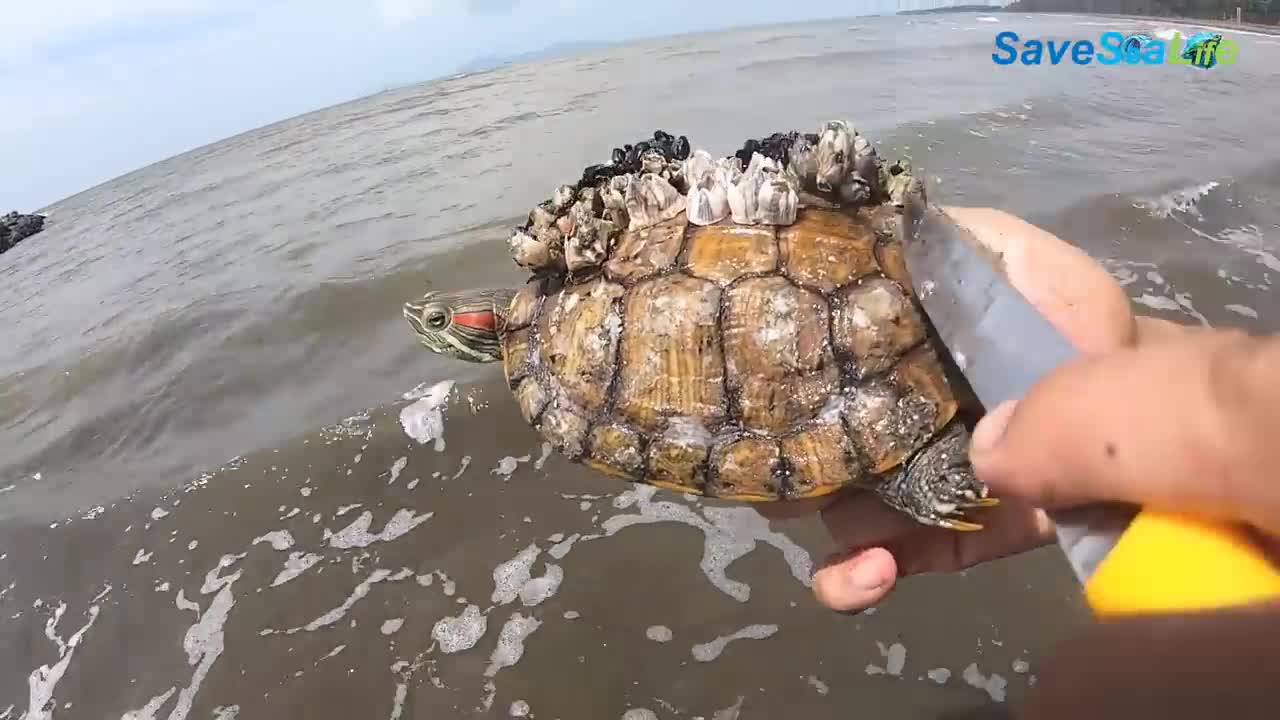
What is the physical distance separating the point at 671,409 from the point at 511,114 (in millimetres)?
25874

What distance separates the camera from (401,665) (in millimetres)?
4949

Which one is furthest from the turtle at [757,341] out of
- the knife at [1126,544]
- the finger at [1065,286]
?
the knife at [1126,544]

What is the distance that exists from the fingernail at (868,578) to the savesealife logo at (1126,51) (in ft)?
87.8

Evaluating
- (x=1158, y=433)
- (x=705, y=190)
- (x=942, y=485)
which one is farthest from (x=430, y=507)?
(x=1158, y=433)

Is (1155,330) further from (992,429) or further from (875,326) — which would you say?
(992,429)

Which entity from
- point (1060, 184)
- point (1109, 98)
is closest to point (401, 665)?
point (1060, 184)

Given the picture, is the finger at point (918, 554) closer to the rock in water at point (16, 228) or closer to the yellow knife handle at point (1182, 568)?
the yellow knife handle at point (1182, 568)

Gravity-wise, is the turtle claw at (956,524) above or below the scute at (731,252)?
below

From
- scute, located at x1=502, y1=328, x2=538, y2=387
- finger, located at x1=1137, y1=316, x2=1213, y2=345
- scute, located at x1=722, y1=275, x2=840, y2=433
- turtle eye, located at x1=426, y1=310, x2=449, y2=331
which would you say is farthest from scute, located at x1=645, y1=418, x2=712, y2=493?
finger, located at x1=1137, y1=316, x2=1213, y2=345

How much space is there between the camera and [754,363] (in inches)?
126

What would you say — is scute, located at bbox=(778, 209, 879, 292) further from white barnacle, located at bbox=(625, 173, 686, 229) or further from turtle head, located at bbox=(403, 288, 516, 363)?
turtle head, located at bbox=(403, 288, 516, 363)

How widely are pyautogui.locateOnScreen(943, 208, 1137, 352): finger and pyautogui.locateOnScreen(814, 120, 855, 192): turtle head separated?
0.75 metres

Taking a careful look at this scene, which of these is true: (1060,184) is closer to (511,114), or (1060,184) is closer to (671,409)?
(671,409)

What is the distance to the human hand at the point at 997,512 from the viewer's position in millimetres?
3166
